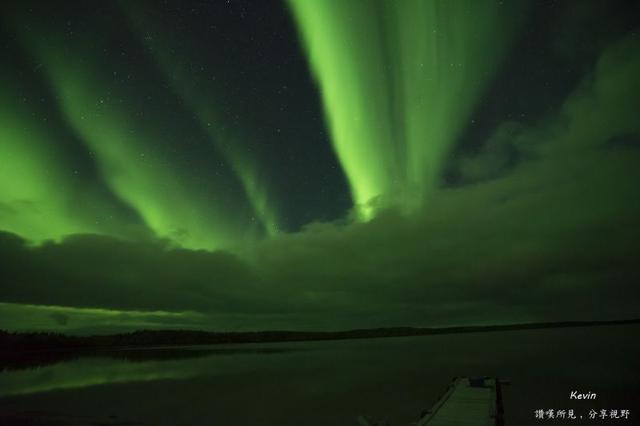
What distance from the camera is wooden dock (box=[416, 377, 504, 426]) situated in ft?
67.8

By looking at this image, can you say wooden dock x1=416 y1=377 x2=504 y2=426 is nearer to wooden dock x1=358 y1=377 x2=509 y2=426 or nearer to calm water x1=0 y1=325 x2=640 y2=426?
wooden dock x1=358 y1=377 x2=509 y2=426

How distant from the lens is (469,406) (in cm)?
2444

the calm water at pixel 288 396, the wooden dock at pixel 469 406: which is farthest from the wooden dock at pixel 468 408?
the calm water at pixel 288 396

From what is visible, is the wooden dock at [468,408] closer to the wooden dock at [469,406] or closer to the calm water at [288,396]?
the wooden dock at [469,406]

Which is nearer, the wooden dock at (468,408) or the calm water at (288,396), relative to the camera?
the wooden dock at (468,408)

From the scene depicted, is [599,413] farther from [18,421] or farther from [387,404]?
[18,421]

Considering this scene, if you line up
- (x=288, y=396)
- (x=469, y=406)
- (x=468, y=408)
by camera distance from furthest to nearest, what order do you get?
(x=288, y=396) < (x=469, y=406) < (x=468, y=408)

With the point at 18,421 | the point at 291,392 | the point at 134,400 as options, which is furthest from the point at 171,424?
the point at 291,392

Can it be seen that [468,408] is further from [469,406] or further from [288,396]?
[288,396]

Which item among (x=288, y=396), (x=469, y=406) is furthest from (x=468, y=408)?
(x=288, y=396)

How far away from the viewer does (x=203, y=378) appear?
5559cm

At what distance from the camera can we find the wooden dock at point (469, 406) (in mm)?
20672

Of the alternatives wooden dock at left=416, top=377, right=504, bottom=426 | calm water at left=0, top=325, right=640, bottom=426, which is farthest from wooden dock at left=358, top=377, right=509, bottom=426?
calm water at left=0, top=325, right=640, bottom=426

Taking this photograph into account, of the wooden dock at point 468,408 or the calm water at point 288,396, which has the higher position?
the wooden dock at point 468,408
